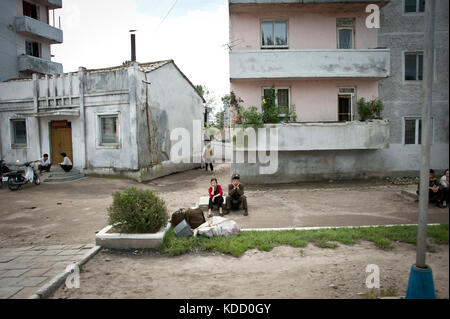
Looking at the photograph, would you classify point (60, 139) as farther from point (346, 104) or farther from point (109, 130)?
point (346, 104)

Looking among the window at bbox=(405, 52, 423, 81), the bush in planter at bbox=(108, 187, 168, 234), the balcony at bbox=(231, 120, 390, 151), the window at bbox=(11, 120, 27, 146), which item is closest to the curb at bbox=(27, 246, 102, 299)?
the bush in planter at bbox=(108, 187, 168, 234)

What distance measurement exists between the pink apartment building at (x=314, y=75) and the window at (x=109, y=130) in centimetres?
654

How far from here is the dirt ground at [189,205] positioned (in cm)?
743

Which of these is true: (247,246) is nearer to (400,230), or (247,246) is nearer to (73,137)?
(400,230)

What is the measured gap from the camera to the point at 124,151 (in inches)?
597

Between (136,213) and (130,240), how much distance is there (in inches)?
21.3

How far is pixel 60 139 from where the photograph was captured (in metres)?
16.5

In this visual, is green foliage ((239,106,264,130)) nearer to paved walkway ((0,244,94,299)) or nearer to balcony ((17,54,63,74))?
paved walkway ((0,244,94,299))

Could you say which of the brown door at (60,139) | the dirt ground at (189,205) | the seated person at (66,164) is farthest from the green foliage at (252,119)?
the brown door at (60,139)

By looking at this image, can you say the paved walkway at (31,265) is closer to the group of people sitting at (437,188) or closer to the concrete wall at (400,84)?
the group of people sitting at (437,188)

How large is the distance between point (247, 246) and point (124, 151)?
11.3 metres

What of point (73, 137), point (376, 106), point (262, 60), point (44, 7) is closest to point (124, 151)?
point (73, 137)

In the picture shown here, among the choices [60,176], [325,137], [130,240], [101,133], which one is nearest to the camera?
[130,240]

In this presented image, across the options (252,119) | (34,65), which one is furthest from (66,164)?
(34,65)
